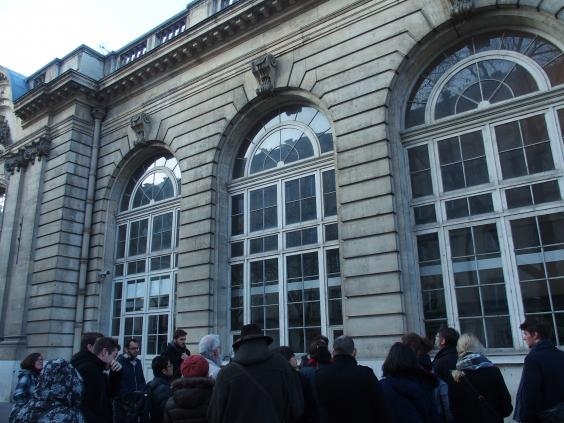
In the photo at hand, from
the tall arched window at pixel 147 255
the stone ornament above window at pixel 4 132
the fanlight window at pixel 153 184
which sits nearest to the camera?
the tall arched window at pixel 147 255

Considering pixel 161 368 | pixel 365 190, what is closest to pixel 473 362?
pixel 161 368

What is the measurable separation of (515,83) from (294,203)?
5425mm

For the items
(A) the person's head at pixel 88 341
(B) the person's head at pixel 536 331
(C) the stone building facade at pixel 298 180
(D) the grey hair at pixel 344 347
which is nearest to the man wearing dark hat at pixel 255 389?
(D) the grey hair at pixel 344 347

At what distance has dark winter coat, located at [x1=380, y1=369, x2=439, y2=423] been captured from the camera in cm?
395

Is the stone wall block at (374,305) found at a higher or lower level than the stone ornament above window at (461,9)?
lower

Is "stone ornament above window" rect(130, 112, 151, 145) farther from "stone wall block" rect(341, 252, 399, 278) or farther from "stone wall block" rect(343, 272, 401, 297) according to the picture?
"stone wall block" rect(343, 272, 401, 297)

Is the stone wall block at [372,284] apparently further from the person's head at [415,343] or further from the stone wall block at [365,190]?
the person's head at [415,343]

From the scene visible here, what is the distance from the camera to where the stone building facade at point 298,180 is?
874cm

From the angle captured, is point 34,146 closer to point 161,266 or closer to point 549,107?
point 161,266

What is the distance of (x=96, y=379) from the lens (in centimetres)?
462

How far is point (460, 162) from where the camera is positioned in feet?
30.8

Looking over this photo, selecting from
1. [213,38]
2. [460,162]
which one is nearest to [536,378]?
[460,162]

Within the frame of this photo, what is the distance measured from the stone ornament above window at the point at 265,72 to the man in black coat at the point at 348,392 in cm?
897

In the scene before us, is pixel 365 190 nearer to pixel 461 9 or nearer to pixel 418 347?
pixel 461 9
